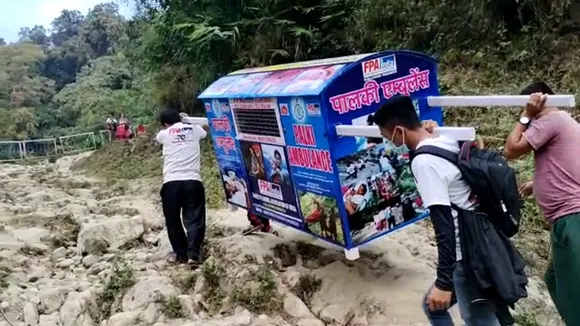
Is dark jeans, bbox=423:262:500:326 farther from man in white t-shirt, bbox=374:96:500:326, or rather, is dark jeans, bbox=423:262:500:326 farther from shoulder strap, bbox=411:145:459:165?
shoulder strap, bbox=411:145:459:165

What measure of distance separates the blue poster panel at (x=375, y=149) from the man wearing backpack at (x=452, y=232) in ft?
3.36

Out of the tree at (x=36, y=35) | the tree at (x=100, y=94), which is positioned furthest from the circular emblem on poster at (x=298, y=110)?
the tree at (x=36, y=35)

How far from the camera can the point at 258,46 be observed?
1068 cm

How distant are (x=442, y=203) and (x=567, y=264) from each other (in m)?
0.67

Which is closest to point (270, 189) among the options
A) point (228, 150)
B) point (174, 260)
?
point (228, 150)

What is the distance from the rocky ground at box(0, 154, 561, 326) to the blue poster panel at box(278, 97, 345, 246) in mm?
543

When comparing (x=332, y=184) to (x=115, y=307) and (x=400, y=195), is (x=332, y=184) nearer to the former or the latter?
(x=400, y=195)

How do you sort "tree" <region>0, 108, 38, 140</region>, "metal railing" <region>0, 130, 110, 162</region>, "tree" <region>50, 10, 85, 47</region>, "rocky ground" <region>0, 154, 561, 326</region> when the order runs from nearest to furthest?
"rocky ground" <region>0, 154, 561, 326</region>, "metal railing" <region>0, 130, 110, 162</region>, "tree" <region>0, 108, 38, 140</region>, "tree" <region>50, 10, 85, 47</region>

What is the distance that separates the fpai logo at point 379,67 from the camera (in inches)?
150

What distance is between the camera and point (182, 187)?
5.41 meters

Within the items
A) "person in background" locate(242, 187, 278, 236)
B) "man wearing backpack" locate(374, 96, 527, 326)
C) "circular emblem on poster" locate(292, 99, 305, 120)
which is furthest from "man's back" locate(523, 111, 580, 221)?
"person in background" locate(242, 187, 278, 236)

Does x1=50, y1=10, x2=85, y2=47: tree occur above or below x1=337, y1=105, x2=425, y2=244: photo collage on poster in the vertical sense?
above

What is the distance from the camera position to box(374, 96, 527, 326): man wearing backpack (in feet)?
8.16

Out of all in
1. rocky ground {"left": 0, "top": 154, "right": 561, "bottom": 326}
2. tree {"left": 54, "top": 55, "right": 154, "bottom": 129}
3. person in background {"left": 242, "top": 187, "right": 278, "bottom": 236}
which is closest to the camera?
rocky ground {"left": 0, "top": 154, "right": 561, "bottom": 326}
